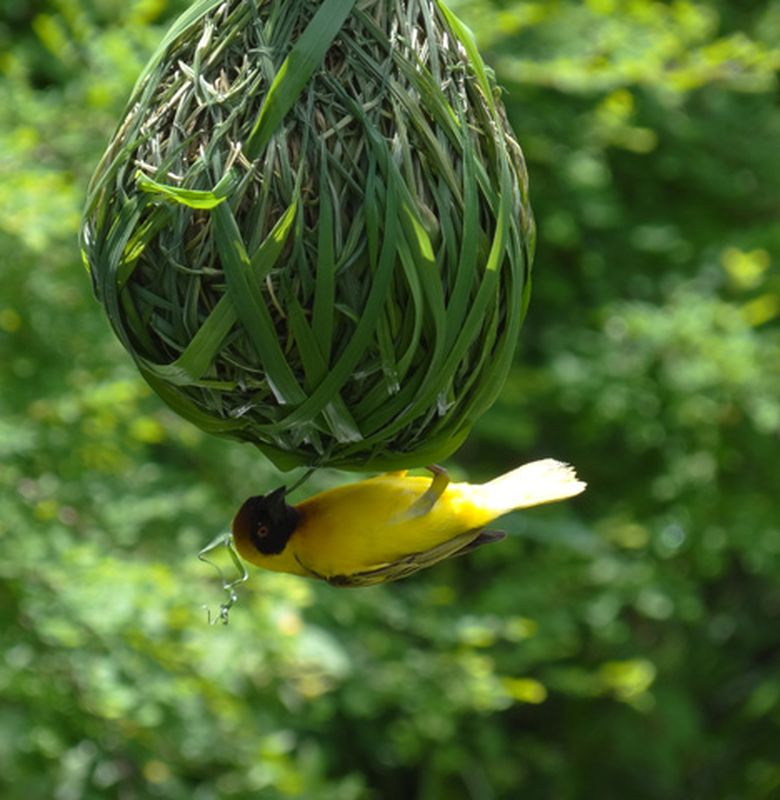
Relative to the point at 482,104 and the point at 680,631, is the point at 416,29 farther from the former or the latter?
the point at 680,631

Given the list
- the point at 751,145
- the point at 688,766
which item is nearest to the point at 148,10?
the point at 751,145

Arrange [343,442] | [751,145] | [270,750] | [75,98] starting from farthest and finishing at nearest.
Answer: [751,145]
[270,750]
[75,98]
[343,442]

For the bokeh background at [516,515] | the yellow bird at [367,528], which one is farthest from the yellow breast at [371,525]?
the bokeh background at [516,515]

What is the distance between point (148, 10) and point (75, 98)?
0.42 m

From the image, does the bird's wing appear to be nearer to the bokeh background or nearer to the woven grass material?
the woven grass material

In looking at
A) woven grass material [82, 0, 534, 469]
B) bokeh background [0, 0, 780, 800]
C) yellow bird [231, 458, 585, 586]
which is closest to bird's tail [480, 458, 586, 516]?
yellow bird [231, 458, 585, 586]

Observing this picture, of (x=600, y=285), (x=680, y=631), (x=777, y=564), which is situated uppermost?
(x=600, y=285)

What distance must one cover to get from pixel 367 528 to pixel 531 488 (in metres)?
0.22

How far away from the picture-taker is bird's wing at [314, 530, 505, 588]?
5.15 ft

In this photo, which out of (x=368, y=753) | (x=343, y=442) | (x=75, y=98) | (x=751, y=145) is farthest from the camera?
(x=368, y=753)

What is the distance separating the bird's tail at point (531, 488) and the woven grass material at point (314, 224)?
14 cm

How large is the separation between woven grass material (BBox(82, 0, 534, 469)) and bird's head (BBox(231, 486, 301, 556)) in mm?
67

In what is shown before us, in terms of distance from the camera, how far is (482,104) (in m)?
1.51

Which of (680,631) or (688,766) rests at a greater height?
(680,631)
